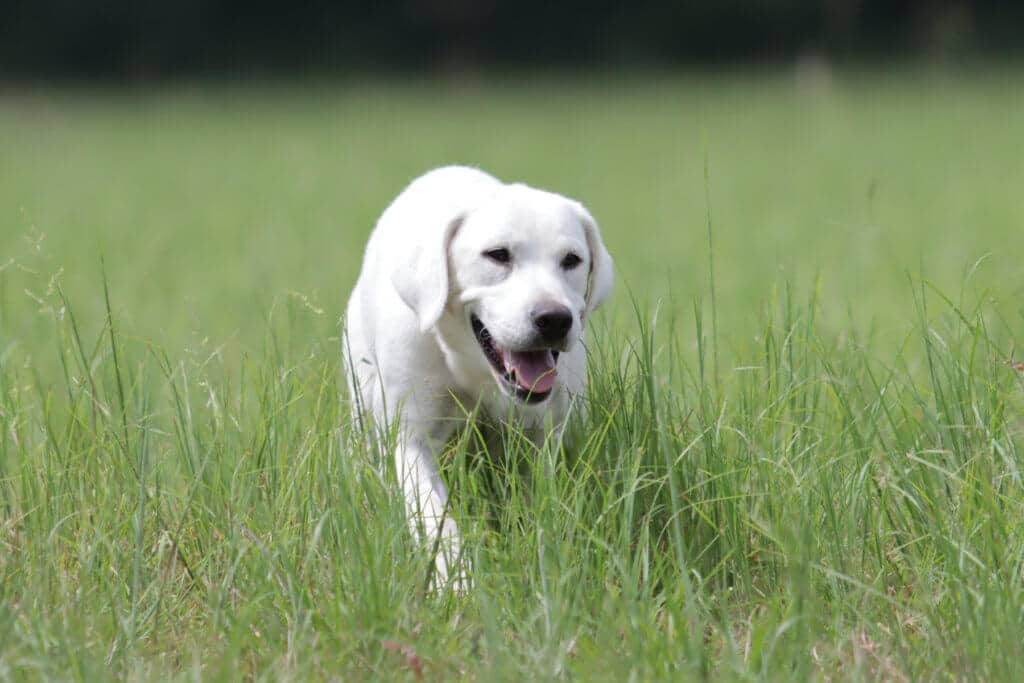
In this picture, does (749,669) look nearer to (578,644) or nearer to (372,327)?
(578,644)

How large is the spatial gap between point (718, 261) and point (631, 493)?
8316mm

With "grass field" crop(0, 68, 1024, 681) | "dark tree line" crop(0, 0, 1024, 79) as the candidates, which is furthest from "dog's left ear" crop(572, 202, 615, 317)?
"dark tree line" crop(0, 0, 1024, 79)

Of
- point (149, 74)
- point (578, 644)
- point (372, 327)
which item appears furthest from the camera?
point (149, 74)

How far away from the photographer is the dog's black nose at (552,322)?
12.4ft

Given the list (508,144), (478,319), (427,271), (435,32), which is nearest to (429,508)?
(478,319)

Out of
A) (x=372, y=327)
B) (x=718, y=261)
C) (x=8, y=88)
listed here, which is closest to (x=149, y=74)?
(x=8, y=88)

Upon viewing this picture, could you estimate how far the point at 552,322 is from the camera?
378cm

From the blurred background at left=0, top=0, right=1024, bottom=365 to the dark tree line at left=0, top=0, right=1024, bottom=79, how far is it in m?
0.08

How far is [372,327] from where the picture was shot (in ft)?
15.4

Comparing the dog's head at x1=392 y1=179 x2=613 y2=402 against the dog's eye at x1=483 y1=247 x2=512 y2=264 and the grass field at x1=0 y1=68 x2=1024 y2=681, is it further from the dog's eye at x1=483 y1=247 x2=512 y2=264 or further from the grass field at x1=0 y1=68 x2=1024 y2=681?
the grass field at x1=0 y1=68 x2=1024 y2=681

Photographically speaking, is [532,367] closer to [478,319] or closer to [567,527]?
[478,319]

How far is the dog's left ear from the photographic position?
416 centimetres

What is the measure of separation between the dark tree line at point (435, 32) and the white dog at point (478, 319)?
3349 centimetres

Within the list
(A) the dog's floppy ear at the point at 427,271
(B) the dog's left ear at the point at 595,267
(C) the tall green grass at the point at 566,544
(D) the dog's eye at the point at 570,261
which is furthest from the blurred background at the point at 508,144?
(C) the tall green grass at the point at 566,544
